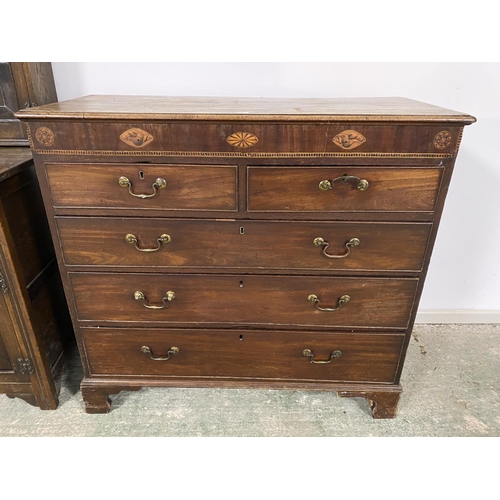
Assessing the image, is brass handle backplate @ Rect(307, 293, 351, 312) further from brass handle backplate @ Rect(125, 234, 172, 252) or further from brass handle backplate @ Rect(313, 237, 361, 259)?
brass handle backplate @ Rect(125, 234, 172, 252)

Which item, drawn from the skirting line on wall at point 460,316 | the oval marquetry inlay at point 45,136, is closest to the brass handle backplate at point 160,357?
the oval marquetry inlay at point 45,136

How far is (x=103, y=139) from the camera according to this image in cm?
112

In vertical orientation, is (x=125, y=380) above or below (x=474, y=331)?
above

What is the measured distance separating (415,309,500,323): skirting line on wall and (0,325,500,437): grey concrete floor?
363 millimetres

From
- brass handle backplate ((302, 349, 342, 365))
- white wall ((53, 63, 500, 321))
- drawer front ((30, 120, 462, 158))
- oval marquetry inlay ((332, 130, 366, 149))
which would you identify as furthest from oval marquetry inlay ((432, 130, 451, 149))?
brass handle backplate ((302, 349, 342, 365))

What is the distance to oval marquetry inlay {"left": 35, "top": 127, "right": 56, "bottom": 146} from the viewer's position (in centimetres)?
112

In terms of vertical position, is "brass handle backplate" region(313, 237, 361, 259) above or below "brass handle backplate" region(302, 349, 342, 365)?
above

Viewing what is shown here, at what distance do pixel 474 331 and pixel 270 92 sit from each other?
1.67 metres

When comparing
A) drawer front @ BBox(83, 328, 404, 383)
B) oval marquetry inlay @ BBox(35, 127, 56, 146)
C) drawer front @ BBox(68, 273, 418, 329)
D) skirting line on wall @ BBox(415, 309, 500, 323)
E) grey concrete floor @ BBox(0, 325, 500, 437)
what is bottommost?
grey concrete floor @ BBox(0, 325, 500, 437)

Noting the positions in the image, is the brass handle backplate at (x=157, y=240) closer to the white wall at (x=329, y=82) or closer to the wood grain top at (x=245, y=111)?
the wood grain top at (x=245, y=111)

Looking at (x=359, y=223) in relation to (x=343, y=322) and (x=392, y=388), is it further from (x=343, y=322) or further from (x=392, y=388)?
(x=392, y=388)

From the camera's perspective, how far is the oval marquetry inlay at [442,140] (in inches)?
43.6

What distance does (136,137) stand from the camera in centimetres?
112
